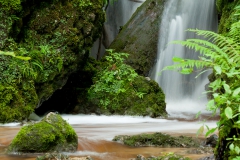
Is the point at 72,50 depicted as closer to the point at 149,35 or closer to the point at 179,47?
the point at 149,35

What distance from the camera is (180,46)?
1441 centimetres

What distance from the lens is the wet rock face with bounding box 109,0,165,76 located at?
516 inches

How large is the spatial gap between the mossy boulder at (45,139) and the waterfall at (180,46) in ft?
31.1

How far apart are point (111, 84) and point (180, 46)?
17.0 feet

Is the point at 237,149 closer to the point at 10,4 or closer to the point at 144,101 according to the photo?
the point at 10,4

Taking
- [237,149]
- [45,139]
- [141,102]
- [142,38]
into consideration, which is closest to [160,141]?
[45,139]

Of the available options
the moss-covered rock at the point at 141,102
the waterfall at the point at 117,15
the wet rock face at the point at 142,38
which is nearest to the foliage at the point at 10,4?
the moss-covered rock at the point at 141,102

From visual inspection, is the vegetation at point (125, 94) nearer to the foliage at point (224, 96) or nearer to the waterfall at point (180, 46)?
the waterfall at point (180, 46)

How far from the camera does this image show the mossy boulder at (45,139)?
4.22 meters

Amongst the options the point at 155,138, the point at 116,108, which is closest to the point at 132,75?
the point at 116,108

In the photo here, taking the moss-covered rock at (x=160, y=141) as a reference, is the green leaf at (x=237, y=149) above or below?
above

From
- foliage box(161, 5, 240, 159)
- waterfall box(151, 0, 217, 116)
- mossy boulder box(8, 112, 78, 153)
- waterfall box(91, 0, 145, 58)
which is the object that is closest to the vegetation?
waterfall box(151, 0, 217, 116)

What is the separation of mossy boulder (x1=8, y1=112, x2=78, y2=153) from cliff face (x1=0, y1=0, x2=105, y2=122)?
3254mm

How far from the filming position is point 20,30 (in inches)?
350
